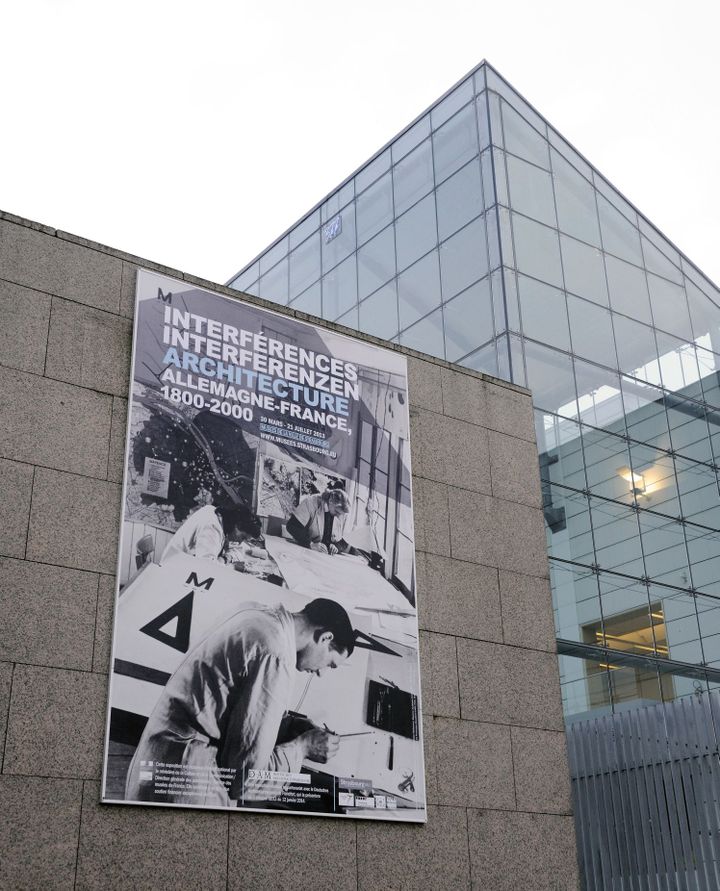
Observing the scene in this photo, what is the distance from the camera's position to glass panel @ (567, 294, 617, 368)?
2570cm

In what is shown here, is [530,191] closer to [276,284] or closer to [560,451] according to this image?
[560,451]

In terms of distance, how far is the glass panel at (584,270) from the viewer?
26.5 metres

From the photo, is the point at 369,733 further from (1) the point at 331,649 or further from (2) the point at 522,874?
(2) the point at 522,874

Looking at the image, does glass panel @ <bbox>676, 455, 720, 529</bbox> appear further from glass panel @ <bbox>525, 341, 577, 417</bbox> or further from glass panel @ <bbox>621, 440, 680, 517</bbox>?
glass panel @ <bbox>525, 341, 577, 417</bbox>

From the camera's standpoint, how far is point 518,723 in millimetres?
14430

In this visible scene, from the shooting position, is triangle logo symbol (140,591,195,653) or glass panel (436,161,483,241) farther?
glass panel (436,161,483,241)

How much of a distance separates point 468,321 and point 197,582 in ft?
46.0

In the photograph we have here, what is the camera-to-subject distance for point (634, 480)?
2502 centimetres

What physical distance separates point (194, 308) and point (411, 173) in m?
16.3

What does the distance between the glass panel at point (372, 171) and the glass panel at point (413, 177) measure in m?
0.74

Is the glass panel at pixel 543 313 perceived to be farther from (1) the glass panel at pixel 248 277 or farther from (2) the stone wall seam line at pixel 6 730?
(2) the stone wall seam line at pixel 6 730

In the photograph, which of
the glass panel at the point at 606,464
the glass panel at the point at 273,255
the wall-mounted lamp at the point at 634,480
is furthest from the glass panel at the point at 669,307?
the glass panel at the point at 273,255

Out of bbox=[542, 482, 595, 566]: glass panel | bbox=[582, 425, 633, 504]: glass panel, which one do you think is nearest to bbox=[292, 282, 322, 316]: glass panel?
bbox=[582, 425, 633, 504]: glass panel

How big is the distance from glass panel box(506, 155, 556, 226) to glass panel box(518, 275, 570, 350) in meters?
2.13
